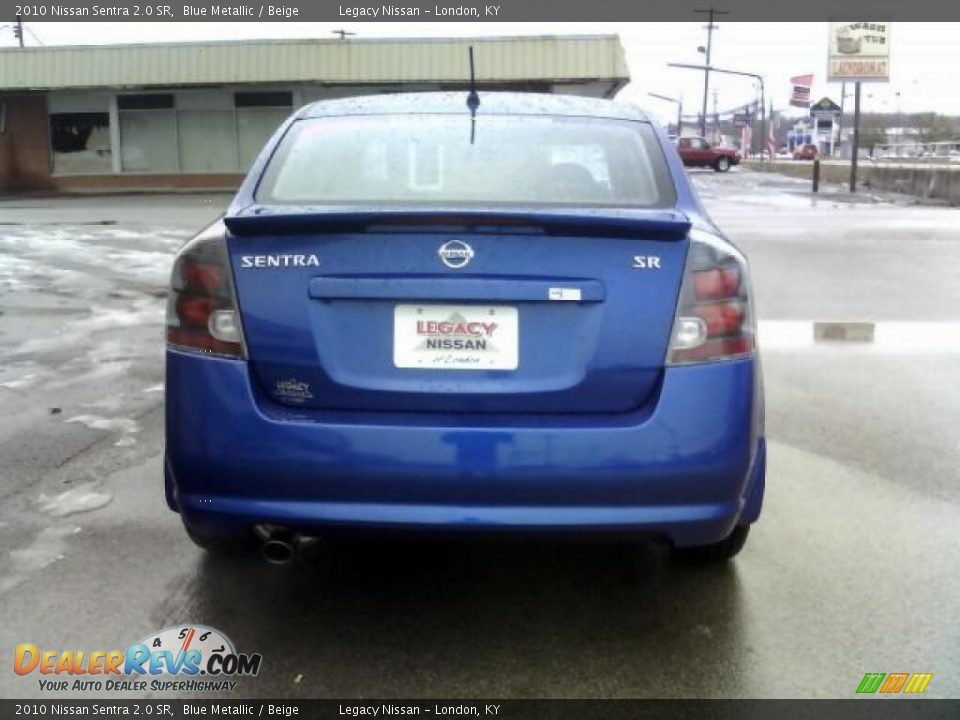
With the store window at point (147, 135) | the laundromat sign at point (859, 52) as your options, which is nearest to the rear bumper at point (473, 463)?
the store window at point (147, 135)

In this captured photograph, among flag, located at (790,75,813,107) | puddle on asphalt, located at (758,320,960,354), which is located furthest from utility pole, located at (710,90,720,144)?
puddle on asphalt, located at (758,320,960,354)

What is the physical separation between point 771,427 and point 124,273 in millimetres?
8539

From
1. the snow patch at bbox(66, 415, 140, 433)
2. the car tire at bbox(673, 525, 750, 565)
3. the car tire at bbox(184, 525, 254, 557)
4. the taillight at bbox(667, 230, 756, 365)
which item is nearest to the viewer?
the taillight at bbox(667, 230, 756, 365)

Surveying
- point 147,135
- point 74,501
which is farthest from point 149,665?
point 147,135

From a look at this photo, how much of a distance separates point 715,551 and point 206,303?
74.4 inches

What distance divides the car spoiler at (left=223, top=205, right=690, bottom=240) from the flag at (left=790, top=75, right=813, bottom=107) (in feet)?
173

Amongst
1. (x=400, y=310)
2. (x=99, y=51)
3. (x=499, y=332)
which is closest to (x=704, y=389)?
(x=499, y=332)

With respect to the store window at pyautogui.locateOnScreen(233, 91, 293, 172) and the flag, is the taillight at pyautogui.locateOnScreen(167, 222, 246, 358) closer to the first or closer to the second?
the store window at pyautogui.locateOnScreen(233, 91, 293, 172)

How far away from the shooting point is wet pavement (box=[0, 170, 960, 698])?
292cm

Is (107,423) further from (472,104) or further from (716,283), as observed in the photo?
(716,283)

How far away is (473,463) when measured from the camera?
272 cm

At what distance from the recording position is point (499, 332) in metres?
2.78

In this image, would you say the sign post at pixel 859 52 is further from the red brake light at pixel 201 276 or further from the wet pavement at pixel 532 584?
the red brake light at pixel 201 276

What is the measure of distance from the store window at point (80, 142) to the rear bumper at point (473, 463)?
105ft
